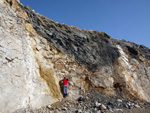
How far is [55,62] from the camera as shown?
27.1 ft

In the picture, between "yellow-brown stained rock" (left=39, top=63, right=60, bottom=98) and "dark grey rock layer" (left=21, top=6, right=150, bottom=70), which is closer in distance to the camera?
"yellow-brown stained rock" (left=39, top=63, right=60, bottom=98)

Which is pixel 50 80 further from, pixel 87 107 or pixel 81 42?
pixel 81 42

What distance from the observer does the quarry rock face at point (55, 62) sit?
5.36 m

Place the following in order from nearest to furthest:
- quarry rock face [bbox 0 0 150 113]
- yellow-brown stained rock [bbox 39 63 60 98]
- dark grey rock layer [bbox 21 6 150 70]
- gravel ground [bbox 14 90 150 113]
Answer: quarry rock face [bbox 0 0 150 113]
gravel ground [bbox 14 90 150 113]
yellow-brown stained rock [bbox 39 63 60 98]
dark grey rock layer [bbox 21 6 150 70]

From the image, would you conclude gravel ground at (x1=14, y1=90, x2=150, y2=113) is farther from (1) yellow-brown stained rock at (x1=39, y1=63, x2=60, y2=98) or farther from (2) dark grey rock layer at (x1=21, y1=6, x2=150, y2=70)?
(2) dark grey rock layer at (x1=21, y1=6, x2=150, y2=70)

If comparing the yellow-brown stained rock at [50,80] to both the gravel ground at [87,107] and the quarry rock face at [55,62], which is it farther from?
the gravel ground at [87,107]

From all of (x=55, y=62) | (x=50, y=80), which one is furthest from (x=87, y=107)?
(x=55, y=62)

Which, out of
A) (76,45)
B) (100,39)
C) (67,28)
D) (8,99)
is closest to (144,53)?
(100,39)

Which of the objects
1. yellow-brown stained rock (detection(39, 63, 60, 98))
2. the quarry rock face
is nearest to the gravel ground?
the quarry rock face

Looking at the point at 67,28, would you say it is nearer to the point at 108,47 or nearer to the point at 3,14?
the point at 108,47

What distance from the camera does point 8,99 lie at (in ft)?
15.8

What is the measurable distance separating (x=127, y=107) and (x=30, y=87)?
20.5 ft

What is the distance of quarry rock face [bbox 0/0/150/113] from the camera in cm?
536

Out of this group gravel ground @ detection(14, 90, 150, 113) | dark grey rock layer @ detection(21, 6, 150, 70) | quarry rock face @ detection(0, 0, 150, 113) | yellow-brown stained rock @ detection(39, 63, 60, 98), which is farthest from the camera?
dark grey rock layer @ detection(21, 6, 150, 70)
